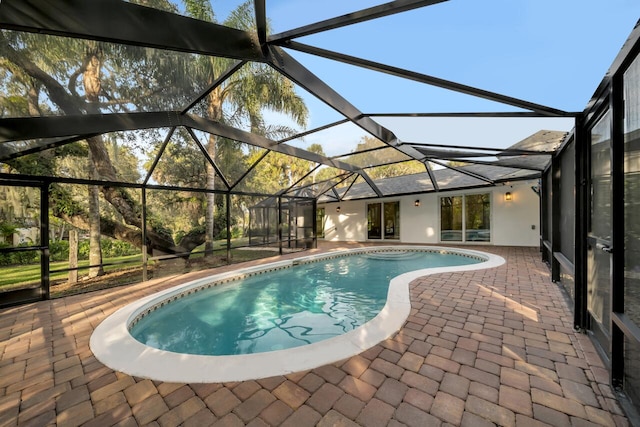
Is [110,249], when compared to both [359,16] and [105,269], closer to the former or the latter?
[105,269]

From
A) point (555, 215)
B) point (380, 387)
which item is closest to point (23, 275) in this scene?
point (380, 387)

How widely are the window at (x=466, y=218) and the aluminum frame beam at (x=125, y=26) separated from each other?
11.4 metres

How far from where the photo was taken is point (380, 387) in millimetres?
2008

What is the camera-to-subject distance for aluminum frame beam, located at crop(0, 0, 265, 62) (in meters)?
1.78

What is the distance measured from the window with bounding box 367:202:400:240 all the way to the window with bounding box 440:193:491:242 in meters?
2.31

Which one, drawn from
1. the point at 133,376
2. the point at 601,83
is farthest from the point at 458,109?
the point at 133,376

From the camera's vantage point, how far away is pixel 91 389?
2.09 m

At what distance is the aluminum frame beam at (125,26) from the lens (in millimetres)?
1776

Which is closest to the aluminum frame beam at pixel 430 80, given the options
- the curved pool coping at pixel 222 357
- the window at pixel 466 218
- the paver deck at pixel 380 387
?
the paver deck at pixel 380 387

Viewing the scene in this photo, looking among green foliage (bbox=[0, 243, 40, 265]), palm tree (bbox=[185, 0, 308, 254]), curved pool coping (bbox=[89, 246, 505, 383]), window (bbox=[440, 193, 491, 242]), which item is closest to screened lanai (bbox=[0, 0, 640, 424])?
palm tree (bbox=[185, 0, 308, 254])

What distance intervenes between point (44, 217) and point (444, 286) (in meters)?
7.76

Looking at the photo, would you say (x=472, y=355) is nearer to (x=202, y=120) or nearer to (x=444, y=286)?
(x=444, y=286)

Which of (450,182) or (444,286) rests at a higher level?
(450,182)

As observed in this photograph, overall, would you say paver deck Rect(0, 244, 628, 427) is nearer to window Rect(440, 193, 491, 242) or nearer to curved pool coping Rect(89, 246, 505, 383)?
curved pool coping Rect(89, 246, 505, 383)
